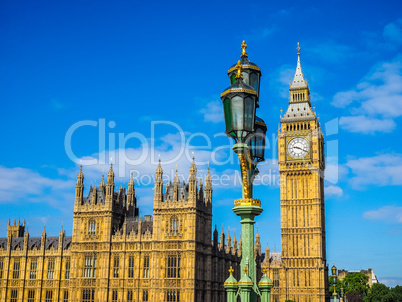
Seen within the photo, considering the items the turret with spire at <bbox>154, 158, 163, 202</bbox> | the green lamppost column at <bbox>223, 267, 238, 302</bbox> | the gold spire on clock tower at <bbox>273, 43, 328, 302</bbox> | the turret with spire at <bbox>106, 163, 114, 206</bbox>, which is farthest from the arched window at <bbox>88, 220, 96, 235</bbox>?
the green lamppost column at <bbox>223, 267, 238, 302</bbox>

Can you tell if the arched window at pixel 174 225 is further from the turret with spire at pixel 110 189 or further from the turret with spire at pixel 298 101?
the turret with spire at pixel 298 101

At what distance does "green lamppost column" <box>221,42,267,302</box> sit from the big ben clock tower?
77.3 meters

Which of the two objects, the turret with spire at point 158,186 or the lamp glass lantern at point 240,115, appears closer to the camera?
the lamp glass lantern at point 240,115

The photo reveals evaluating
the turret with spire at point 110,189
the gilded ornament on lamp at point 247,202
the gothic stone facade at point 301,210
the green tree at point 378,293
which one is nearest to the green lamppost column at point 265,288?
the gilded ornament on lamp at point 247,202

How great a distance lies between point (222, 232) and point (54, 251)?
25451mm

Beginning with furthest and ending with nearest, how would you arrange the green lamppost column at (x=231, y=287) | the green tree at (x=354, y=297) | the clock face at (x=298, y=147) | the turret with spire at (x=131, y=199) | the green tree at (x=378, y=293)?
the green tree at (x=354, y=297), the clock face at (x=298, y=147), the green tree at (x=378, y=293), the turret with spire at (x=131, y=199), the green lamppost column at (x=231, y=287)

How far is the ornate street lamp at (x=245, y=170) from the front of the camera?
1847 centimetres

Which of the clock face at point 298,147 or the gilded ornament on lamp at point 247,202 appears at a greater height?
the clock face at point 298,147

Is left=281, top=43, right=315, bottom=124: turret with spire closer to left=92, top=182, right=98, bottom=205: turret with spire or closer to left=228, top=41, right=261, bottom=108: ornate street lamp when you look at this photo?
left=92, top=182, right=98, bottom=205: turret with spire

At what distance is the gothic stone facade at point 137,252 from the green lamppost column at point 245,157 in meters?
47.1

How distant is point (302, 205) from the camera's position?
96500mm

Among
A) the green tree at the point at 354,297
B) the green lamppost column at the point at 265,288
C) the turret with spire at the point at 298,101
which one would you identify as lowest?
the green tree at the point at 354,297

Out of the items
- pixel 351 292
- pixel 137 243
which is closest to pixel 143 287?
pixel 137 243

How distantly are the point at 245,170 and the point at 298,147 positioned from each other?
267 feet
